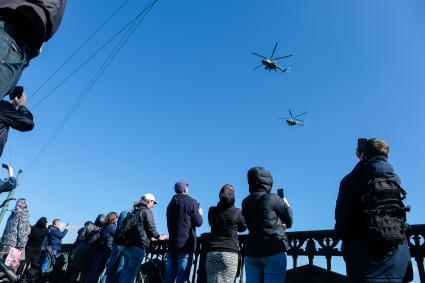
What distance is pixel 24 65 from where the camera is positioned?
232 cm

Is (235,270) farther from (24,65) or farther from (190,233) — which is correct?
(24,65)

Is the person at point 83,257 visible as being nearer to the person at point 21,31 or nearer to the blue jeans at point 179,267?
the blue jeans at point 179,267

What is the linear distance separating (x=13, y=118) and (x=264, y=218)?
10.5 ft

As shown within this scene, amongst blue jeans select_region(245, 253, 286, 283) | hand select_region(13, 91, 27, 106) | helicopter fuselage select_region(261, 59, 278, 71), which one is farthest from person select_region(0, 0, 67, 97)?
helicopter fuselage select_region(261, 59, 278, 71)

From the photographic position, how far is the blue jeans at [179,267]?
579 cm

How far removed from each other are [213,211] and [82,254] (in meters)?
4.33

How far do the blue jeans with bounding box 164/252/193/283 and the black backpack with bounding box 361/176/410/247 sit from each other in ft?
11.1

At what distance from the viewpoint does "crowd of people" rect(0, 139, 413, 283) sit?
3.21 metres

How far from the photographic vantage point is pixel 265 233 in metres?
4.54

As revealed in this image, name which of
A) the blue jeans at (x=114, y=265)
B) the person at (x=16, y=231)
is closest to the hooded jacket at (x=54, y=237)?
the person at (x=16, y=231)

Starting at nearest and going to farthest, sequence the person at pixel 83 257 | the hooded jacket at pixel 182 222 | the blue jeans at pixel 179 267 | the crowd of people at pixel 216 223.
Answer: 1. the crowd of people at pixel 216 223
2. the blue jeans at pixel 179 267
3. the hooded jacket at pixel 182 222
4. the person at pixel 83 257

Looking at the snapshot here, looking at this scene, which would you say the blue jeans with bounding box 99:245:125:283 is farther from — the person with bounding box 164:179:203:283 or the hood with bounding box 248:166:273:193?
the hood with bounding box 248:166:273:193

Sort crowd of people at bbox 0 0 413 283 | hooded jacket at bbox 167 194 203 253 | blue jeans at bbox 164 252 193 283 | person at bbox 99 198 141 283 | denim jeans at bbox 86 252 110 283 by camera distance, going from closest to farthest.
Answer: crowd of people at bbox 0 0 413 283 → blue jeans at bbox 164 252 193 283 → hooded jacket at bbox 167 194 203 253 → person at bbox 99 198 141 283 → denim jeans at bbox 86 252 110 283

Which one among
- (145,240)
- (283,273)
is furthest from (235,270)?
(145,240)
